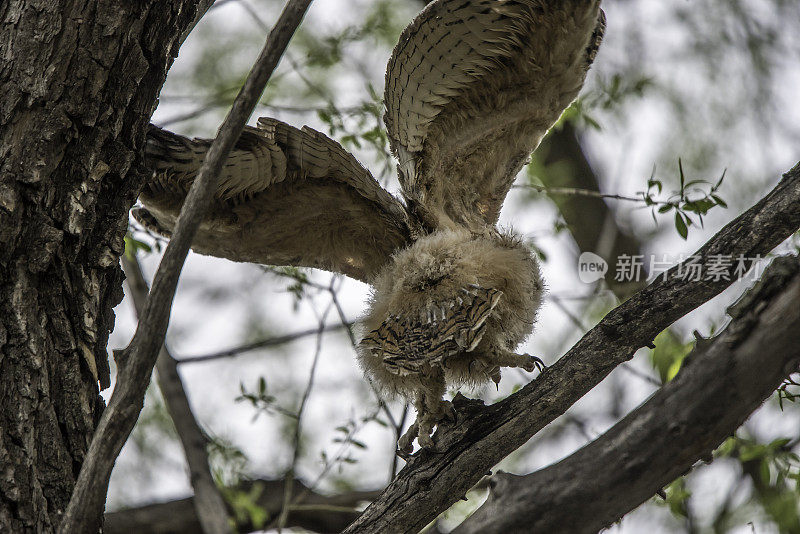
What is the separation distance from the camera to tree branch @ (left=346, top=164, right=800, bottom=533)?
1528 mm

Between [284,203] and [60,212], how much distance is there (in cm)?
61

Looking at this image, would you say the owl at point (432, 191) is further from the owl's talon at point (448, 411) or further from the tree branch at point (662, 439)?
the tree branch at point (662, 439)

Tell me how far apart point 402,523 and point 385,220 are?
2.74 ft

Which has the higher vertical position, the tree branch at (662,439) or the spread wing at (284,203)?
the spread wing at (284,203)

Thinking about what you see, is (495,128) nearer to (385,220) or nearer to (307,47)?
(385,220)

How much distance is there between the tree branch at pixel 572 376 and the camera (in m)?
1.53

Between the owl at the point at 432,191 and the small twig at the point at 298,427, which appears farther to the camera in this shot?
the small twig at the point at 298,427

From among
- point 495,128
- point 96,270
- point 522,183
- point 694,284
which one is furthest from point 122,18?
point 522,183

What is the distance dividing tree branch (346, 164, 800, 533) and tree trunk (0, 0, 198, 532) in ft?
2.20

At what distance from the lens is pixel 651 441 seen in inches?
46.1

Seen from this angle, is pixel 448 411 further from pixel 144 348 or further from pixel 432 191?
pixel 144 348

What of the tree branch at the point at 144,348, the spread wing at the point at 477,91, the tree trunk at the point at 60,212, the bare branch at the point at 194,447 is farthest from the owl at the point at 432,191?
the bare branch at the point at 194,447

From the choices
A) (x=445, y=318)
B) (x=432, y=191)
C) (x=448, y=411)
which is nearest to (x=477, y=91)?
(x=432, y=191)

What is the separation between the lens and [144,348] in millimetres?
1330
